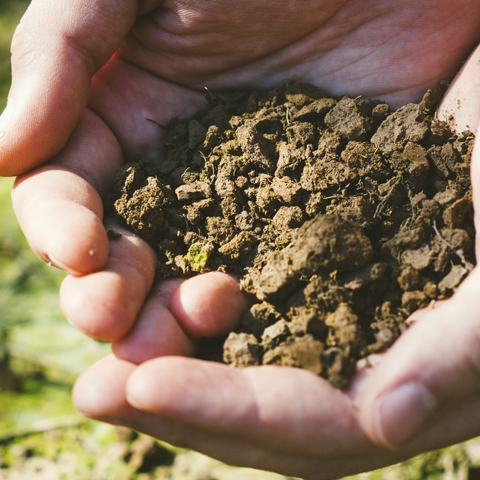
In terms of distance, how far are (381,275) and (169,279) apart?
32.5 inches

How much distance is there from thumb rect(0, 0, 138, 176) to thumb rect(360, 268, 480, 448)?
1.66m

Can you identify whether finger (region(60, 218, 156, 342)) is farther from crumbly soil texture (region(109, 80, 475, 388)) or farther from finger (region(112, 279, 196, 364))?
crumbly soil texture (region(109, 80, 475, 388))

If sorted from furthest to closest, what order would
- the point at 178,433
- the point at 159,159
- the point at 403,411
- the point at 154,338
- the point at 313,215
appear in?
1. the point at 159,159
2. the point at 313,215
3. the point at 154,338
4. the point at 178,433
5. the point at 403,411

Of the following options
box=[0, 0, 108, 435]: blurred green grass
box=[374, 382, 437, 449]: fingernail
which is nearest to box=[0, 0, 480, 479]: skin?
box=[374, 382, 437, 449]: fingernail

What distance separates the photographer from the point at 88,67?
2.08 meters

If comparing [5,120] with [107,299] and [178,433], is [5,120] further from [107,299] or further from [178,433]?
[178,433]

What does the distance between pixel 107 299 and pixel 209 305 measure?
0.37 metres

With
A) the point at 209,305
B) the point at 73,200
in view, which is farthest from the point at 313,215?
the point at 73,200

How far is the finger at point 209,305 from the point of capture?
153cm

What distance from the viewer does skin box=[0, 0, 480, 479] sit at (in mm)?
1224

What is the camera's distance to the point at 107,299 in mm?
1362

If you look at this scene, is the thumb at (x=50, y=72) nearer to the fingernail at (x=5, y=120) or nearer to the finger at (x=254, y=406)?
the fingernail at (x=5, y=120)

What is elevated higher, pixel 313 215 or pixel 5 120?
pixel 5 120

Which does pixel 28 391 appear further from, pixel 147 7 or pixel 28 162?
pixel 147 7
